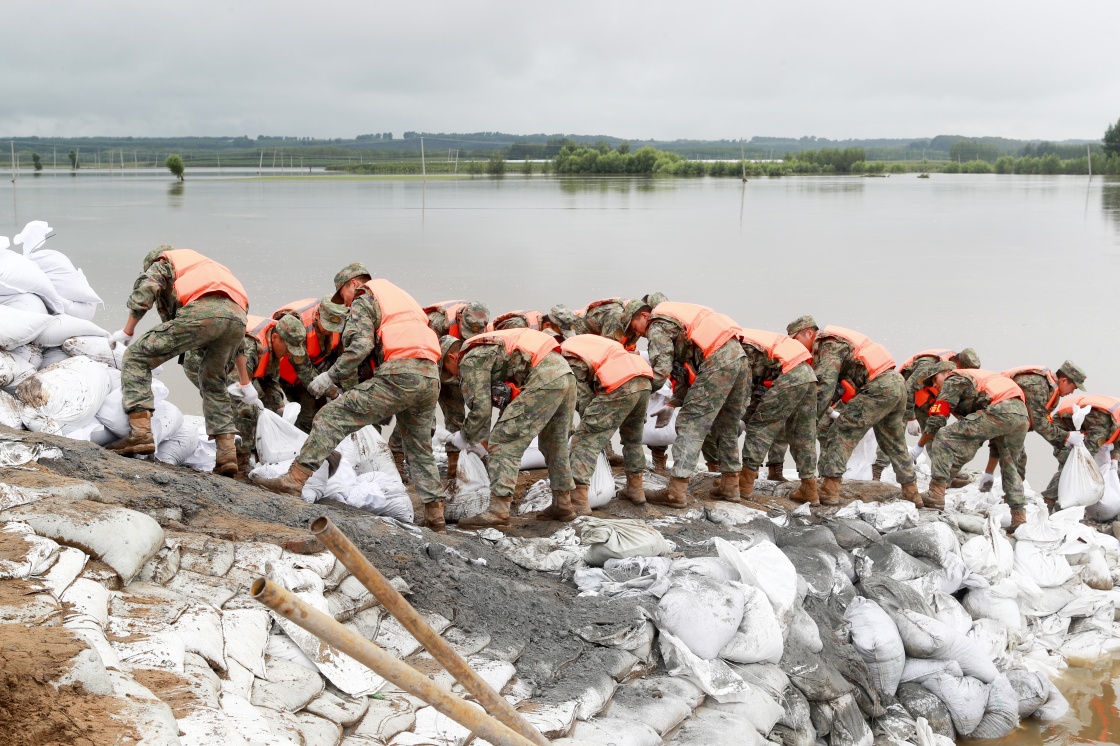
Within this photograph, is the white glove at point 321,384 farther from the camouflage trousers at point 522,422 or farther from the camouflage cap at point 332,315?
the camouflage trousers at point 522,422

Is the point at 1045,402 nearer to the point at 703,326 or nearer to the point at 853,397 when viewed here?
the point at 853,397

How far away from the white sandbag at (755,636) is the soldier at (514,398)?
173 centimetres

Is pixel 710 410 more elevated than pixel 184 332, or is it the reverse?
pixel 184 332

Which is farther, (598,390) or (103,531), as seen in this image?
(598,390)

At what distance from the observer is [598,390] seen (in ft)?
21.0

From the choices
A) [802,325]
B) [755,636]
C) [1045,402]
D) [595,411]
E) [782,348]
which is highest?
[802,325]

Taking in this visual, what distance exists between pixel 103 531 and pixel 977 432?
5.99 m

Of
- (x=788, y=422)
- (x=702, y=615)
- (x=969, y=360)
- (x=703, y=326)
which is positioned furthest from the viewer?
(x=969, y=360)

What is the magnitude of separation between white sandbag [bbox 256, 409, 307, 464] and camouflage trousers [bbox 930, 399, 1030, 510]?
4666 mm

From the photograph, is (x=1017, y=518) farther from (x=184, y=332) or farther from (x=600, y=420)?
(x=184, y=332)

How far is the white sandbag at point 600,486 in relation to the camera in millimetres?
6543

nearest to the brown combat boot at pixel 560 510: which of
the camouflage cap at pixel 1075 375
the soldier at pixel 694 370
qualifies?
the soldier at pixel 694 370

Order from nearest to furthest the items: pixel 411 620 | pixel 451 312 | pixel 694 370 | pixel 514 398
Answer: pixel 411 620, pixel 514 398, pixel 694 370, pixel 451 312

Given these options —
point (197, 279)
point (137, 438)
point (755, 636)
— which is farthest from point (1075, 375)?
point (137, 438)
